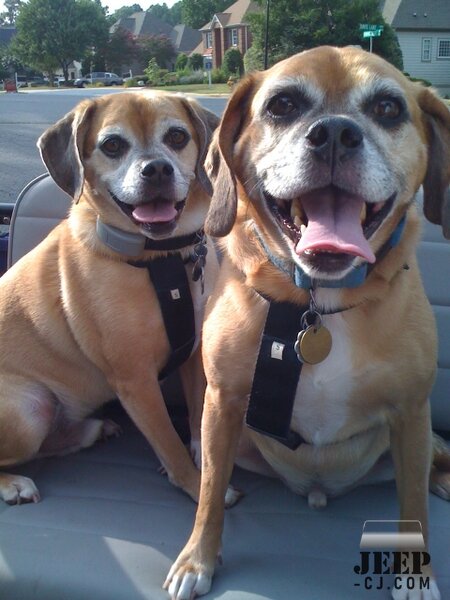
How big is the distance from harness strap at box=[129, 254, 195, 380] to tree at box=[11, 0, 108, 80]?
6106 centimetres

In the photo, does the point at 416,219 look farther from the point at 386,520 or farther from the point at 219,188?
the point at 386,520

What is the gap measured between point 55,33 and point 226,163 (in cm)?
6355

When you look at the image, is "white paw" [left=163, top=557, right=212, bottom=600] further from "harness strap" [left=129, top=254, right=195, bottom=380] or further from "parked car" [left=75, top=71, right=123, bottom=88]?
"parked car" [left=75, top=71, right=123, bottom=88]

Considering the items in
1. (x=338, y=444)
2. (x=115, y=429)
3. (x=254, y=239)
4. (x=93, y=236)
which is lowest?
(x=115, y=429)

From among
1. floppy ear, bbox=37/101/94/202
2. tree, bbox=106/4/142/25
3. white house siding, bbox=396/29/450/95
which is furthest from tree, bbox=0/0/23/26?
floppy ear, bbox=37/101/94/202

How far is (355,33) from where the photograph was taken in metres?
26.7

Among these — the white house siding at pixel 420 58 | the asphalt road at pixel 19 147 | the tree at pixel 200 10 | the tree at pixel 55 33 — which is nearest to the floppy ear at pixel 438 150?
the asphalt road at pixel 19 147

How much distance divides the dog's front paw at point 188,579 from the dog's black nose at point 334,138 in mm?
1078

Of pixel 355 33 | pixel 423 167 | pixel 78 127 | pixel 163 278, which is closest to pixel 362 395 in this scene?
pixel 423 167

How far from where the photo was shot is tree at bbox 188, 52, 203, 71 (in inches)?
1976

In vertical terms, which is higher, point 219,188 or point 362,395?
point 219,188

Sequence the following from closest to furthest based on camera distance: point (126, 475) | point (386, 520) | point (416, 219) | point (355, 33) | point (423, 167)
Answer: point (423, 167) → point (416, 219) → point (386, 520) → point (126, 475) → point (355, 33)

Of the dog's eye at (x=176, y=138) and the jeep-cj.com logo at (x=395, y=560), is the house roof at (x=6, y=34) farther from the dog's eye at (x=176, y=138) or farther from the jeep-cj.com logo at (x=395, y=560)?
the jeep-cj.com logo at (x=395, y=560)

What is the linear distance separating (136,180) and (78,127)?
34cm
